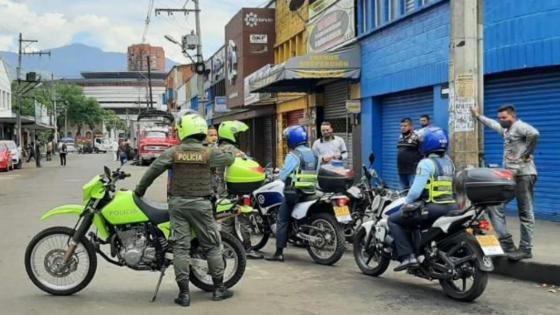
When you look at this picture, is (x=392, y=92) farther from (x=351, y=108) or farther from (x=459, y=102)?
(x=459, y=102)

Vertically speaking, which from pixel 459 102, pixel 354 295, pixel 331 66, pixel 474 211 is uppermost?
pixel 331 66

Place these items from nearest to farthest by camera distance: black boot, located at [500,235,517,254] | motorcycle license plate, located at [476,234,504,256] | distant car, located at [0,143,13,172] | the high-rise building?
motorcycle license plate, located at [476,234,504,256]
black boot, located at [500,235,517,254]
distant car, located at [0,143,13,172]
the high-rise building

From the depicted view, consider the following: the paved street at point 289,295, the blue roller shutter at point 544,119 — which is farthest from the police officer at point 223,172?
the blue roller shutter at point 544,119

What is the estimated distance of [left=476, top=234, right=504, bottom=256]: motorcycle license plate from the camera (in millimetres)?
6383

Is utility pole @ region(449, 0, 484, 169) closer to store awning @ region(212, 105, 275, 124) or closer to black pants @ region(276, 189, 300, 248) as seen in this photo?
black pants @ region(276, 189, 300, 248)

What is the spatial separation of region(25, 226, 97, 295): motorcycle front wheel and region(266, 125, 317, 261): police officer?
2679 mm

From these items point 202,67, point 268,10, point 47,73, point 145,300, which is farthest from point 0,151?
point 47,73

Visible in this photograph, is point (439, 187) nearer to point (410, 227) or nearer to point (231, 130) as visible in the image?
point (410, 227)

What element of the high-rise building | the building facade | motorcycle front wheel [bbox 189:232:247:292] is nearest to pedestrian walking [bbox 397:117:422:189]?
the building facade

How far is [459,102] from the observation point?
28.8 ft

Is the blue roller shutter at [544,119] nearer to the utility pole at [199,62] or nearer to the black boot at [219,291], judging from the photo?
the black boot at [219,291]

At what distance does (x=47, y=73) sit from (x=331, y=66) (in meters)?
Result: 82.9

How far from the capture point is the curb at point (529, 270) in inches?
300

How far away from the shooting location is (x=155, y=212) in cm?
691
